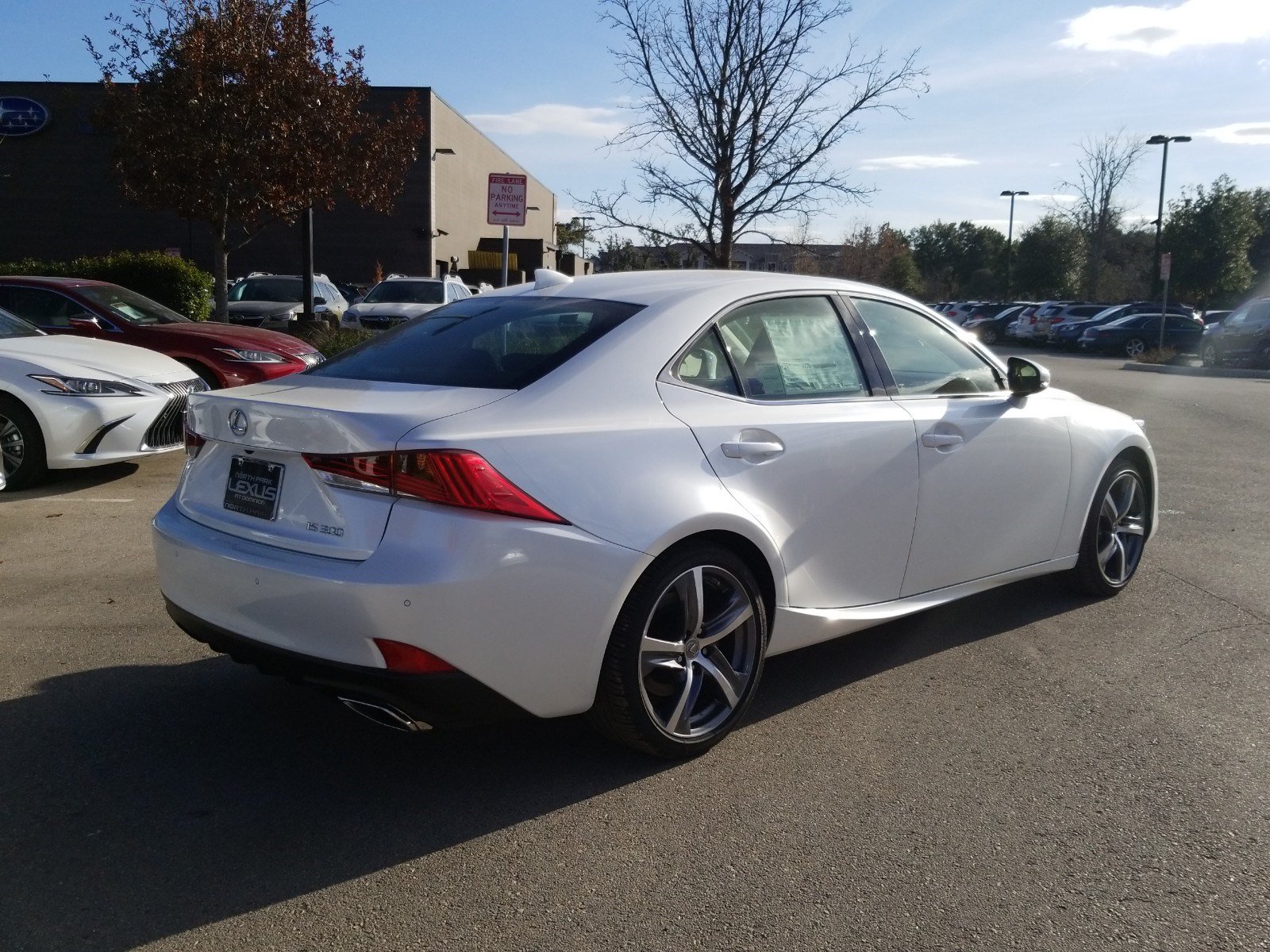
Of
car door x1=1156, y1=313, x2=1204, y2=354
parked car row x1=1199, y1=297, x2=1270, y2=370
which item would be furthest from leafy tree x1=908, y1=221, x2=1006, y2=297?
parked car row x1=1199, y1=297, x2=1270, y2=370

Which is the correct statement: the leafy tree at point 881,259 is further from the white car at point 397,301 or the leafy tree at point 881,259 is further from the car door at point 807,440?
the car door at point 807,440

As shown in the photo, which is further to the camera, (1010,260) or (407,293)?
(1010,260)

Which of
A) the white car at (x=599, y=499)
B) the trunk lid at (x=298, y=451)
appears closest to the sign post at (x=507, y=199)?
the white car at (x=599, y=499)

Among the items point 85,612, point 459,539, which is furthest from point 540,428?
point 85,612

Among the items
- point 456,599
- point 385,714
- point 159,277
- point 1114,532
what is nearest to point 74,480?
point 385,714

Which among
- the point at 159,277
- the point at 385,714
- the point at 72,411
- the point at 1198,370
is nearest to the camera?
the point at 385,714

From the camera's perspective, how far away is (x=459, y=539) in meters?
3.27

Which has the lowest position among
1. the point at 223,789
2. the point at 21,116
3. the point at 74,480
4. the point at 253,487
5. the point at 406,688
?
the point at 223,789

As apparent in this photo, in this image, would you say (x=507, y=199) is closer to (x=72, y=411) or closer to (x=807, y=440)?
(x=72, y=411)

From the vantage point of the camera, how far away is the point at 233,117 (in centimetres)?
1530

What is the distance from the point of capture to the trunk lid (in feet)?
11.1

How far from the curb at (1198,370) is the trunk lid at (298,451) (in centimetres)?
2584

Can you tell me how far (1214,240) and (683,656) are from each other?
1986 inches

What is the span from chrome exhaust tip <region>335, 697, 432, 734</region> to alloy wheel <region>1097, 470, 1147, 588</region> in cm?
372
